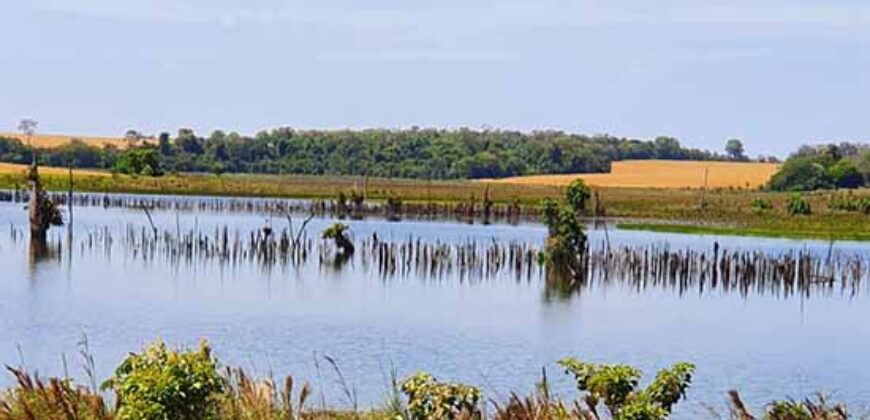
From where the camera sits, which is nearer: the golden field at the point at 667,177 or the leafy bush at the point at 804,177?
the leafy bush at the point at 804,177

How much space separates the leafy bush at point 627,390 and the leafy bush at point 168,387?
2.68 meters

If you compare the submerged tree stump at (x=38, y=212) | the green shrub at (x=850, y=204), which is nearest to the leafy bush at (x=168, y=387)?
the submerged tree stump at (x=38, y=212)

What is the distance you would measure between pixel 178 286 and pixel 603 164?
10642cm

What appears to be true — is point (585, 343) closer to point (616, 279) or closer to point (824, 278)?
point (616, 279)

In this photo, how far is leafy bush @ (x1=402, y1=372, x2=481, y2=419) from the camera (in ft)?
35.4

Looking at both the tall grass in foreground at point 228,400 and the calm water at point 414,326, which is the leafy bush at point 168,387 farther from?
the calm water at point 414,326

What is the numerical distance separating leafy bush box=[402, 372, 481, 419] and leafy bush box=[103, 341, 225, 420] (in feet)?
4.54

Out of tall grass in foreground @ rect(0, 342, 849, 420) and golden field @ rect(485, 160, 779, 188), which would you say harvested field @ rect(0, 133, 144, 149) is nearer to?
golden field @ rect(485, 160, 779, 188)

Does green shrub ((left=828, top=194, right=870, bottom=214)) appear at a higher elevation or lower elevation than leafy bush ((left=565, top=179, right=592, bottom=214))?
lower

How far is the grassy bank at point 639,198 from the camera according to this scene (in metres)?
64.9

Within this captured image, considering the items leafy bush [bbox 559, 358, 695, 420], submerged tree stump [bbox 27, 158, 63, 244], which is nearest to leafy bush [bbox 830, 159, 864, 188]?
submerged tree stump [bbox 27, 158, 63, 244]

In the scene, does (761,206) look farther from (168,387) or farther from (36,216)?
(168,387)

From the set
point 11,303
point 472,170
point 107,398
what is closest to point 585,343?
point 11,303

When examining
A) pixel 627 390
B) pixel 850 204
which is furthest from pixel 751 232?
pixel 627 390
